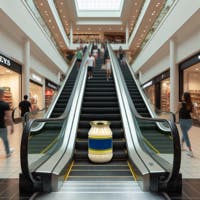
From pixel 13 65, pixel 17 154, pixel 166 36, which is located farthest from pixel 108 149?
pixel 166 36

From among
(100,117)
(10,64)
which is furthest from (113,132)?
(10,64)

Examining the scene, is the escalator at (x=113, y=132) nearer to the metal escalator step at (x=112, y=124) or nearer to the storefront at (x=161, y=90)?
the metal escalator step at (x=112, y=124)

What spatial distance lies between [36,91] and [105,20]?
63.9 ft

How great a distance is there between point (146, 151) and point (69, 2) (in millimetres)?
27562

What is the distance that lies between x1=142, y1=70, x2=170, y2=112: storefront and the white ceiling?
4520 mm

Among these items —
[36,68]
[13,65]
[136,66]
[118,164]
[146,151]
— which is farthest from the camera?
[136,66]

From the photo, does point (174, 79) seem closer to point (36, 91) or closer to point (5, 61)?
point (5, 61)

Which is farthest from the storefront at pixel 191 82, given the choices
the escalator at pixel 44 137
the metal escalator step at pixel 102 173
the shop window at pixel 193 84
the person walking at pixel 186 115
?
the escalator at pixel 44 137

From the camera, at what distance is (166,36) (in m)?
16.1

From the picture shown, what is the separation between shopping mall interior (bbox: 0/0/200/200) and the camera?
410cm

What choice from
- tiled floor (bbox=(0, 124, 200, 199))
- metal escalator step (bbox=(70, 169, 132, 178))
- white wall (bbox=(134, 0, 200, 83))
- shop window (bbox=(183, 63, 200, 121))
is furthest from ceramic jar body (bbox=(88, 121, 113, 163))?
shop window (bbox=(183, 63, 200, 121))

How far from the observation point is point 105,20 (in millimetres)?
37406

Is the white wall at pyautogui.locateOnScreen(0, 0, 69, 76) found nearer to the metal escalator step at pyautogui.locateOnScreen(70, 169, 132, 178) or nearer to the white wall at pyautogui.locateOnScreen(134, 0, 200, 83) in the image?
the white wall at pyautogui.locateOnScreen(134, 0, 200, 83)

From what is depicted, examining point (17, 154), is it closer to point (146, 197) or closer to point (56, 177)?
point (56, 177)
